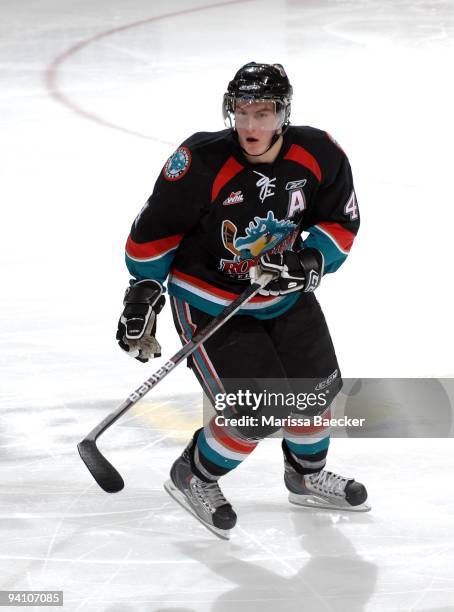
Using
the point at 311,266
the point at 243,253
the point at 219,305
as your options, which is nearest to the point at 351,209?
the point at 311,266

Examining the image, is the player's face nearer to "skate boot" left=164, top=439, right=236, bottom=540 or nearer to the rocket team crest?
the rocket team crest

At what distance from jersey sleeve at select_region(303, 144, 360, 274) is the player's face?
19 centimetres

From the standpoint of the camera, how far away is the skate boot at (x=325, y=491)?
120 inches

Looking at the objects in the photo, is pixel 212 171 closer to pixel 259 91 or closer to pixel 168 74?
pixel 259 91

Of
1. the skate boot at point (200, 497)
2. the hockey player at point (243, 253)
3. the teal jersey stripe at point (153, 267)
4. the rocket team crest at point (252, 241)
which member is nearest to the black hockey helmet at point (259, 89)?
the hockey player at point (243, 253)

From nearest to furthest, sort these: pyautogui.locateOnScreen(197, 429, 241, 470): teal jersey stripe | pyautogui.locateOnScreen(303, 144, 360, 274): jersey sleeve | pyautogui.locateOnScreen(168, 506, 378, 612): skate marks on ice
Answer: pyautogui.locateOnScreen(168, 506, 378, 612): skate marks on ice < pyautogui.locateOnScreen(303, 144, 360, 274): jersey sleeve < pyautogui.locateOnScreen(197, 429, 241, 470): teal jersey stripe

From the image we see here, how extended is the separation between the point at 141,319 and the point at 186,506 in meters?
0.55

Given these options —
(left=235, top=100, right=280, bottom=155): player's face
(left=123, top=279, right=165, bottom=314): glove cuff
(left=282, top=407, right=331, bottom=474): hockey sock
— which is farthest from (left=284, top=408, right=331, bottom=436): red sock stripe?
(left=235, top=100, right=280, bottom=155): player's face

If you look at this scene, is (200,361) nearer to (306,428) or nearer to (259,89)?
(306,428)

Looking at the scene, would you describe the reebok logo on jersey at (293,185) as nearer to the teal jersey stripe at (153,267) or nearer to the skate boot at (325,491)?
the teal jersey stripe at (153,267)

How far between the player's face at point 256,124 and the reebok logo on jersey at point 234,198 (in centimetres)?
10

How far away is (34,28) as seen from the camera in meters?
9.06

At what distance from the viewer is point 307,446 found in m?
3.06

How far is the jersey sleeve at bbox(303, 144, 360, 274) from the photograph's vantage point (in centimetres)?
287
